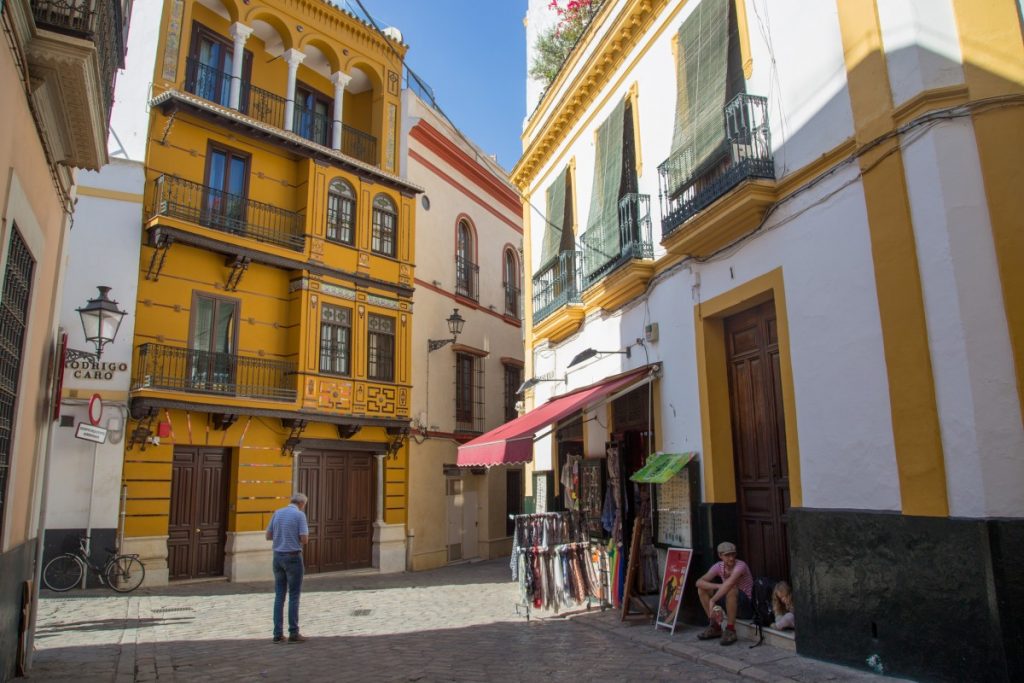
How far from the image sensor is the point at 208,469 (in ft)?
49.1

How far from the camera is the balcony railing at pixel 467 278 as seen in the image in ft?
71.2

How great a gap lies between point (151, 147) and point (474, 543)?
42.4 feet

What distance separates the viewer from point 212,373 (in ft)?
48.8

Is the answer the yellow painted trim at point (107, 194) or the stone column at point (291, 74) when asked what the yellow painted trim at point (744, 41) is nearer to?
the yellow painted trim at point (107, 194)

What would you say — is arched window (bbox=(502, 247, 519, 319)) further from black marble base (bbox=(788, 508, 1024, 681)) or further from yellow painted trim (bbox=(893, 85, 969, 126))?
yellow painted trim (bbox=(893, 85, 969, 126))

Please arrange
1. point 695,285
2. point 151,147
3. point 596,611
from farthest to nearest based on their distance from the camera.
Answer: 1. point 151,147
2. point 596,611
3. point 695,285

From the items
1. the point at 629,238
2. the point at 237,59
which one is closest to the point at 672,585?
the point at 629,238

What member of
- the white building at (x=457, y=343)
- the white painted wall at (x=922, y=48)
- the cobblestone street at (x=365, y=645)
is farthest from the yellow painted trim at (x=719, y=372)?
the white building at (x=457, y=343)

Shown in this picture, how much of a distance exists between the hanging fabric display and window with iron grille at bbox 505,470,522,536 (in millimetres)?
12773

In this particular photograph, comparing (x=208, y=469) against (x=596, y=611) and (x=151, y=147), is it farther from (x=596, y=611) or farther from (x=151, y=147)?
(x=596, y=611)

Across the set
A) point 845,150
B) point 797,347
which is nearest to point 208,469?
point 797,347

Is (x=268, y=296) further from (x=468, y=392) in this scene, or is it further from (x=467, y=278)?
(x=467, y=278)

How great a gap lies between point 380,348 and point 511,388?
641 centimetres

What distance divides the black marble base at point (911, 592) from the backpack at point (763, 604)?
0.73 m
